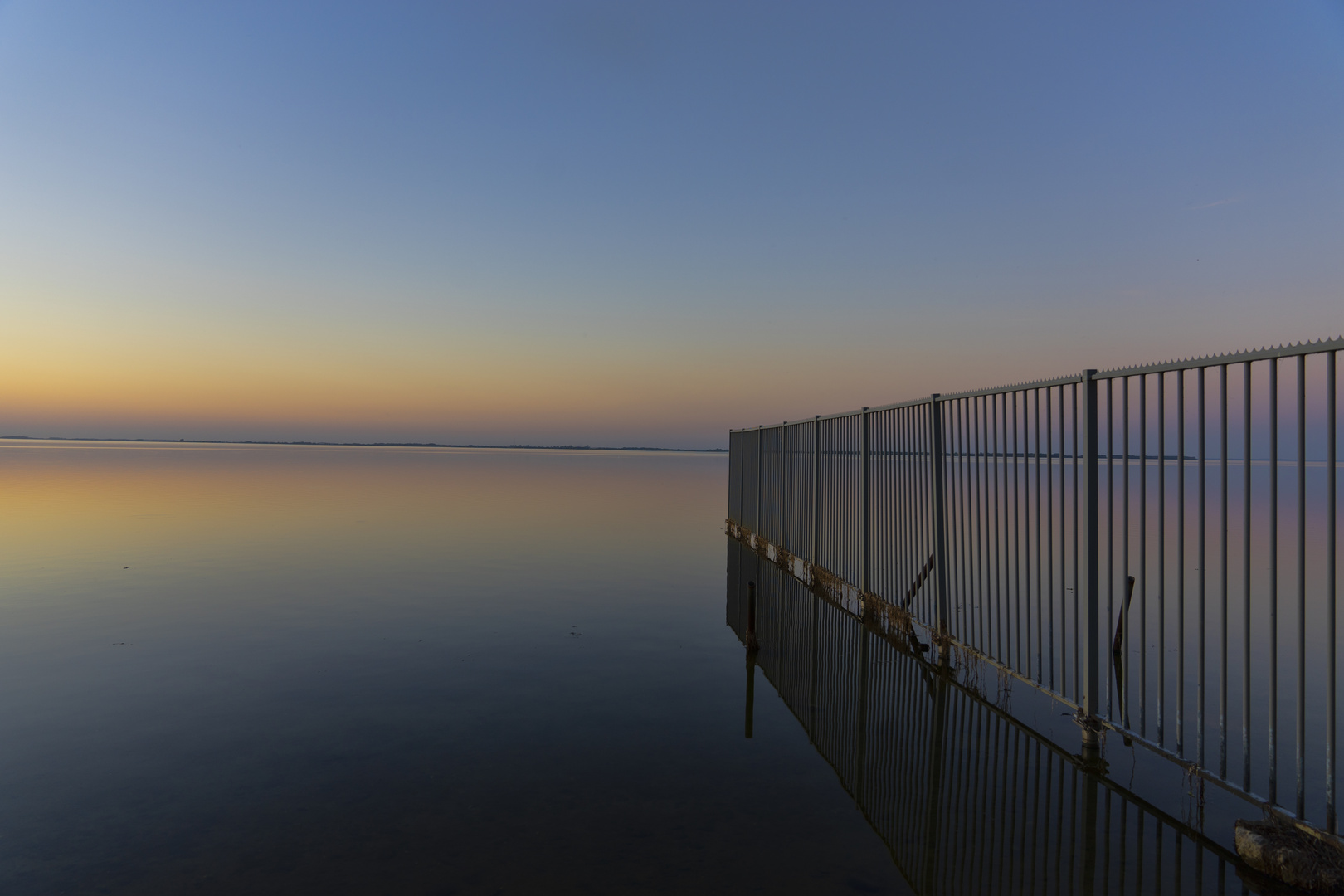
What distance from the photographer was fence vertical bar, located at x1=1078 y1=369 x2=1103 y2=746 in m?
5.82

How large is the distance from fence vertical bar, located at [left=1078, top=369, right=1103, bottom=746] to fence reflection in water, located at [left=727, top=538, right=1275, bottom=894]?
48 cm

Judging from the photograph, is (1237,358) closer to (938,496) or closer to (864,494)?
(938,496)

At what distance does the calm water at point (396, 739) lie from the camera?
14.0ft

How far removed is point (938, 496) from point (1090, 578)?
268cm

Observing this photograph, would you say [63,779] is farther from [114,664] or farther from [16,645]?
[16,645]

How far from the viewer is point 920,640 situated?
9781mm

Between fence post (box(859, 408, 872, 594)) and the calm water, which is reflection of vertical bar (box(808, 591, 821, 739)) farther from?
fence post (box(859, 408, 872, 594))

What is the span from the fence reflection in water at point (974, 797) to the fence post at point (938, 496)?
2.68ft

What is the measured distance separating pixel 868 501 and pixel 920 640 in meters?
1.89

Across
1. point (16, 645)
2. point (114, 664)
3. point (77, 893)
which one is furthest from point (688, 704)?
point (16, 645)

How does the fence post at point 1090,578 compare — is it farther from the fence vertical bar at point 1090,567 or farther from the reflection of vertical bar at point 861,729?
the reflection of vertical bar at point 861,729

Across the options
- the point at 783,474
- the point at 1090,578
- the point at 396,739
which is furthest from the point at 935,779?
the point at 783,474

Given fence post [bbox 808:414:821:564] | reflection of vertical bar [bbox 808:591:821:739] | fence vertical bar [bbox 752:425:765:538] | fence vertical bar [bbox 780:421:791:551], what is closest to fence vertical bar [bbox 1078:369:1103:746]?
reflection of vertical bar [bbox 808:591:821:739]

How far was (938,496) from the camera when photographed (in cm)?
845
